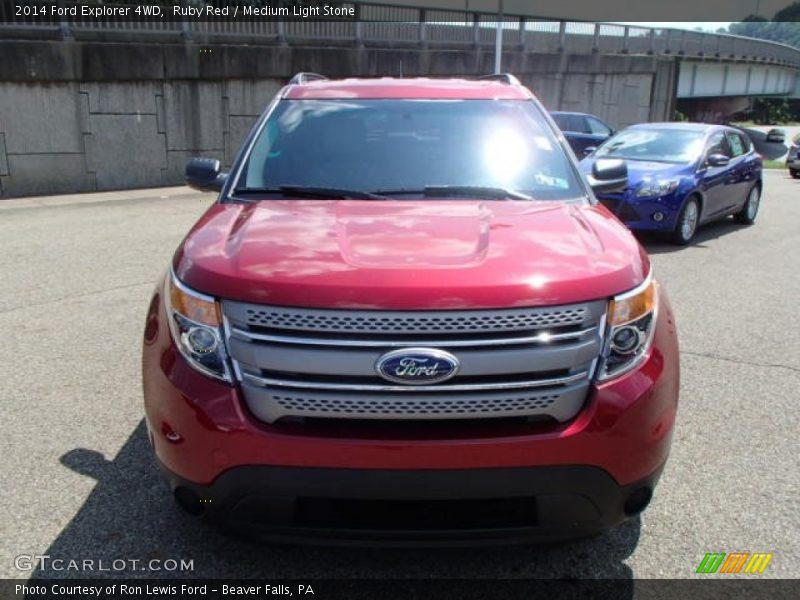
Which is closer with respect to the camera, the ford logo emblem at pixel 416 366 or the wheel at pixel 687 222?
the ford logo emblem at pixel 416 366

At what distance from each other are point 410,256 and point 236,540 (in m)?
1.28

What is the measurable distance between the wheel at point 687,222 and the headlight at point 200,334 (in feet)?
26.3

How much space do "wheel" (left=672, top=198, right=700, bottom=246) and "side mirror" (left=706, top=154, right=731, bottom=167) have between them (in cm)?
66

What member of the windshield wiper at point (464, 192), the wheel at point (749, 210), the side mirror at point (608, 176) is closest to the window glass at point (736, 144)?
the wheel at point (749, 210)

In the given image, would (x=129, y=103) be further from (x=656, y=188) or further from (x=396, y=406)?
(x=396, y=406)

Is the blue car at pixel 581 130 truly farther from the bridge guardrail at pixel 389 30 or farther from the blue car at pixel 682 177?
the blue car at pixel 682 177

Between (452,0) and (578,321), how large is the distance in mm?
41112

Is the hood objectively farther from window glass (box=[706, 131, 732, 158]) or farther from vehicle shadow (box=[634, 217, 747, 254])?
window glass (box=[706, 131, 732, 158])

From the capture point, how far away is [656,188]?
30.0 ft

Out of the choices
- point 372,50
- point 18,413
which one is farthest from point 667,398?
point 372,50

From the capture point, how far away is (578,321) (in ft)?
7.77

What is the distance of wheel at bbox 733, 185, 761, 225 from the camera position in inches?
451

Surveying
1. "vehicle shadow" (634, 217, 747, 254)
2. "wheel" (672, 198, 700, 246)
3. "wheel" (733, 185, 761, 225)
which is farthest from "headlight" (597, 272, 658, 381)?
"wheel" (733, 185, 761, 225)

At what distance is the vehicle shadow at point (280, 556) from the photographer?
2725 millimetres
